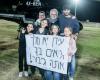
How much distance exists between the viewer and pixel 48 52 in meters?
6.02

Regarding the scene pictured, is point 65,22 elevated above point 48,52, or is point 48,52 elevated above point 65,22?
point 65,22

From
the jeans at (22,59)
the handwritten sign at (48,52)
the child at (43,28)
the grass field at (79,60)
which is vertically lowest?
the grass field at (79,60)

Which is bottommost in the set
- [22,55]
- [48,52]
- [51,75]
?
[51,75]

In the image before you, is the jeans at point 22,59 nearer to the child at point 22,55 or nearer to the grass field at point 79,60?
the child at point 22,55

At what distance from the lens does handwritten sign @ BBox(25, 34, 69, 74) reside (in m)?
5.77

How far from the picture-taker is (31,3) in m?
13.6

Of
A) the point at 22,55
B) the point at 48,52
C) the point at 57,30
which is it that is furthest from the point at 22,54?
the point at 57,30

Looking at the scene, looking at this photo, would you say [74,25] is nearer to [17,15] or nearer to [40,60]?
[40,60]

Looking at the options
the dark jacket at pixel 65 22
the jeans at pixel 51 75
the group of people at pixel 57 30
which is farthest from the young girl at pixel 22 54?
the jeans at pixel 51 75

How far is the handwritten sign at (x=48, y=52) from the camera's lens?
577 centimetres

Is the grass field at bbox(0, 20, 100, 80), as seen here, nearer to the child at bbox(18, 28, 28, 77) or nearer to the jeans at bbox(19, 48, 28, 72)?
the child at bbox(18, 28, 28, 77)

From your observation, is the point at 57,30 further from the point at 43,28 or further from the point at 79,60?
the point at 79,60

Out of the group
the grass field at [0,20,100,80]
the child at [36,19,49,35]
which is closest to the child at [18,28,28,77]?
the grass field at [0,20,100,80]

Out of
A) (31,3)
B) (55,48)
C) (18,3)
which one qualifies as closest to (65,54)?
(55,48)
